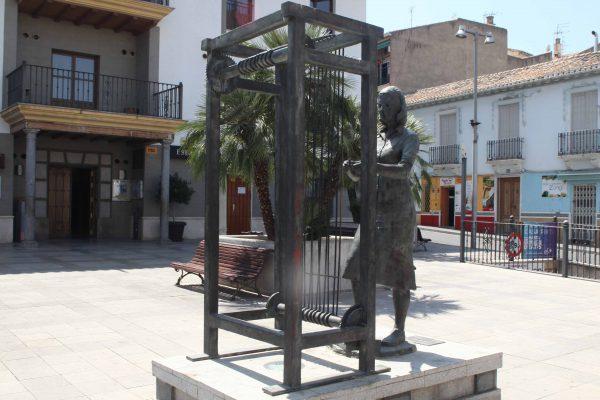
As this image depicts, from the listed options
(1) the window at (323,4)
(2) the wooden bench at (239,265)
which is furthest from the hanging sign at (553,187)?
(2) the wooden bench at (239,265)

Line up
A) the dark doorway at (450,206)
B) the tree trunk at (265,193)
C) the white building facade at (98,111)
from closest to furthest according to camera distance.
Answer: the tree trunk at (265,193) < the white building facade at (98,111) < the dark doorway at (450,206)

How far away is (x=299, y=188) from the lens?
3.47 m

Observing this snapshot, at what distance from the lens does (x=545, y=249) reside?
45.1 feet

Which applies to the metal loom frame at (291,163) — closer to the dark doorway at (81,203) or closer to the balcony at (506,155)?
the dark doorway at (81,203)

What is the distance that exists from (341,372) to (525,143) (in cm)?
2397

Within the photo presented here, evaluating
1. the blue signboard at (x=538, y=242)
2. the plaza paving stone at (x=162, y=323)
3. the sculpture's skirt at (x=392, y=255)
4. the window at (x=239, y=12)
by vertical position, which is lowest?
the plaza paving stone at (x=162, y=323)

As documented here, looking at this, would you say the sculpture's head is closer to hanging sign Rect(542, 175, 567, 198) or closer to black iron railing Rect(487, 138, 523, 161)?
hanging sign Rect(542, 175, 567, 198)

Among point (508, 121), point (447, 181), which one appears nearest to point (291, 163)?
point (508, 121)

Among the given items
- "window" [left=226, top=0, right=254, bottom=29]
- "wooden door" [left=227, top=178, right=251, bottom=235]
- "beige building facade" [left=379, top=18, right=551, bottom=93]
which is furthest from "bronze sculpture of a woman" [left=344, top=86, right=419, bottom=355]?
"beige building facade" [left=379, top=18, right=551, bottom=93]

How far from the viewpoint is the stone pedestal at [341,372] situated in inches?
138

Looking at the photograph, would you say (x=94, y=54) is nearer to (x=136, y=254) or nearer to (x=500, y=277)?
(x=136, y=254)

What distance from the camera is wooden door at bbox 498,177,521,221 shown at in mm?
26109

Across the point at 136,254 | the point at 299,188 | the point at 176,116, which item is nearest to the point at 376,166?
the point at 299,188

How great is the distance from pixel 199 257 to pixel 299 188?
679 centimetres
